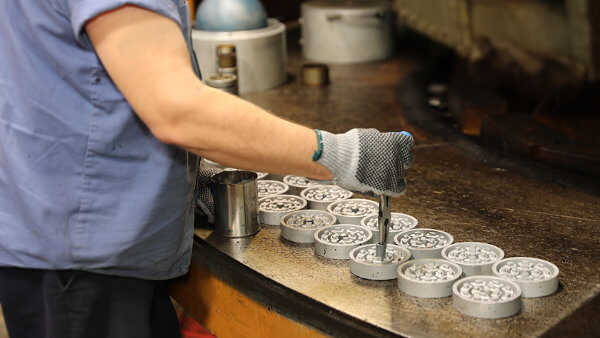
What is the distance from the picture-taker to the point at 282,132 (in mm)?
1321

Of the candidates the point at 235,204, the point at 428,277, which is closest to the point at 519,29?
the point at 235,204

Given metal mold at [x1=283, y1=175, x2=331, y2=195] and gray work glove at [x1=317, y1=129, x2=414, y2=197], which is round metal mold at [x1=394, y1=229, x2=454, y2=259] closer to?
gray work glove at [x1=317, y1=129, x2=414, y2=197]

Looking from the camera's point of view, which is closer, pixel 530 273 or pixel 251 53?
pixel 530 273

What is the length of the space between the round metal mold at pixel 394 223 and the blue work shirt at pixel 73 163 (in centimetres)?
58

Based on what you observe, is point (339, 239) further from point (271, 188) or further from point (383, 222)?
point (271, 188)

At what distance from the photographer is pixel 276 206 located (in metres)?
2.00

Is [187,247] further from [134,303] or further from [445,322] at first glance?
Result: [445,322]

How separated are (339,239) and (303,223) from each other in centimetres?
16

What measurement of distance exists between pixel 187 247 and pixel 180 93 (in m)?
0.52

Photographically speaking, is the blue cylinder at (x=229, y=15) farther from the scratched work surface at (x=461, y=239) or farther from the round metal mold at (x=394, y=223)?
the round metal mold at (x=394, y=223)

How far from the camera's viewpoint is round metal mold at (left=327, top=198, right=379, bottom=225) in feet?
6.14

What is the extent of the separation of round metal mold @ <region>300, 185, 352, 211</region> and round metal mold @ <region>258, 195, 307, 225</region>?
1.2 inches

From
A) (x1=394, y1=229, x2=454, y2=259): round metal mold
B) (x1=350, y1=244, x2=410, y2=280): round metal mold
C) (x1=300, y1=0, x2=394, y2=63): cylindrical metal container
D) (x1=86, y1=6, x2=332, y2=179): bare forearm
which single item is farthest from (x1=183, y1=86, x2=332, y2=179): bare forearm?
(x1=300, y1=0, x2=394, y2=63): cylindrical metal container

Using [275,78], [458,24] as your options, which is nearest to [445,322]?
[275,78]
